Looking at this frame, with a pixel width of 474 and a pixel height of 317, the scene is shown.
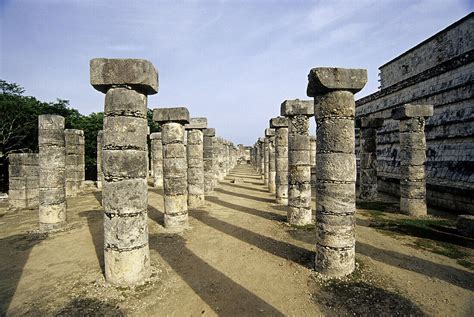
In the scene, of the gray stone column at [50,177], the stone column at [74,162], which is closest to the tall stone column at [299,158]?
the gray stone column at [50,177]

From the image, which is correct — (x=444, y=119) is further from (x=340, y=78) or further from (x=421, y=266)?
(x=340, y=78)

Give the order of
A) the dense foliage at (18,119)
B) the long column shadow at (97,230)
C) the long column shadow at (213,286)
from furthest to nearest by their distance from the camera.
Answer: the dense foliage at (18,119), the long column shadow at (97,230), the long column shadow at (213,286)

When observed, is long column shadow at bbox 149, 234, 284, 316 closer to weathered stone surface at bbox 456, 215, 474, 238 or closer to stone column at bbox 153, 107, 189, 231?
stone column at bbox 153, 107, 189, 231

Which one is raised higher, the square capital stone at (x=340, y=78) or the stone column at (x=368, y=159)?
the square capital stone at (x=340, y=78)

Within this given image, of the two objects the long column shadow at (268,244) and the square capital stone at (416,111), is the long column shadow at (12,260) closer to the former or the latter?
the long column shadow at (268,244)

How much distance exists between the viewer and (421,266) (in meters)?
6.41

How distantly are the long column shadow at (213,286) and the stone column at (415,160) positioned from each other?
30.6ft

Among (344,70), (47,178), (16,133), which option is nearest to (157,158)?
(47,178)

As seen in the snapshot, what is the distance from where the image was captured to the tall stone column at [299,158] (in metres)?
9.73

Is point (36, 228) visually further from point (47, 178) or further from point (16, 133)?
point (16, 133)

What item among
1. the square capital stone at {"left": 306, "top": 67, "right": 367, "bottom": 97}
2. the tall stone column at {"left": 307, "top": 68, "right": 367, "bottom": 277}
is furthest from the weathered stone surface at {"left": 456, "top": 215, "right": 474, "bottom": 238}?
the square capital stone at {"left": 306, "top": 67, "right": 367, "bottom": 97}

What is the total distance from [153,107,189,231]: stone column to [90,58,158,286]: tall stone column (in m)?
3.63

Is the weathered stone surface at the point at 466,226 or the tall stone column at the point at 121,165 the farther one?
the weathered stone surface at the point at 466,226

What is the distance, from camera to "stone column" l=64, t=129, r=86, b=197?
1725 centimetres
